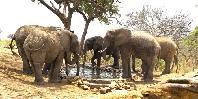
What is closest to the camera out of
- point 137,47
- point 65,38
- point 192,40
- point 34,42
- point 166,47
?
point 34,42

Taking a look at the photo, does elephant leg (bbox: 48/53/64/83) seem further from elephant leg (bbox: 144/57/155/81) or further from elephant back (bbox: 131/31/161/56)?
elephant leg (bbox: 144/57/155/81)

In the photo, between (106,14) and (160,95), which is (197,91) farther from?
(106,14)

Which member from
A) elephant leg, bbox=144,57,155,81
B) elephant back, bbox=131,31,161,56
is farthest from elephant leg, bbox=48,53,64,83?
elephant leg, bbox=144,57,155,81

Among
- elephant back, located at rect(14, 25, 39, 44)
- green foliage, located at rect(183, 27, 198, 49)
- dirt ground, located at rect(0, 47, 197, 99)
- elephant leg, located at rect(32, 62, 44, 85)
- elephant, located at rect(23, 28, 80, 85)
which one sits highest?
green foliage, located at rect(183, 27, 198, 49)

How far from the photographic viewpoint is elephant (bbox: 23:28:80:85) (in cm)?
1412

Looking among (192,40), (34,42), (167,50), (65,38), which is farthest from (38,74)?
(192,40)

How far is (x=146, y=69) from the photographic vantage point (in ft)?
61.0

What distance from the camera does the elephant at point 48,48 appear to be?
14.1 meters

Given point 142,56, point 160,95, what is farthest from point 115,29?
point 160,95

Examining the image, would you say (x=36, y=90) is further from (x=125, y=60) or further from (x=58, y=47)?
(x=125, y=60)

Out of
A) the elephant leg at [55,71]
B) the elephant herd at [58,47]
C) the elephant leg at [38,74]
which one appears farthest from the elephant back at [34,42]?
the elephant leg at [55,71]

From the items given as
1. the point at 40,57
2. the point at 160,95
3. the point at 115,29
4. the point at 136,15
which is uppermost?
the point at 136,15

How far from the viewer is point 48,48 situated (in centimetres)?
1466

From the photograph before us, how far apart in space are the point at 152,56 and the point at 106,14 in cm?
650
